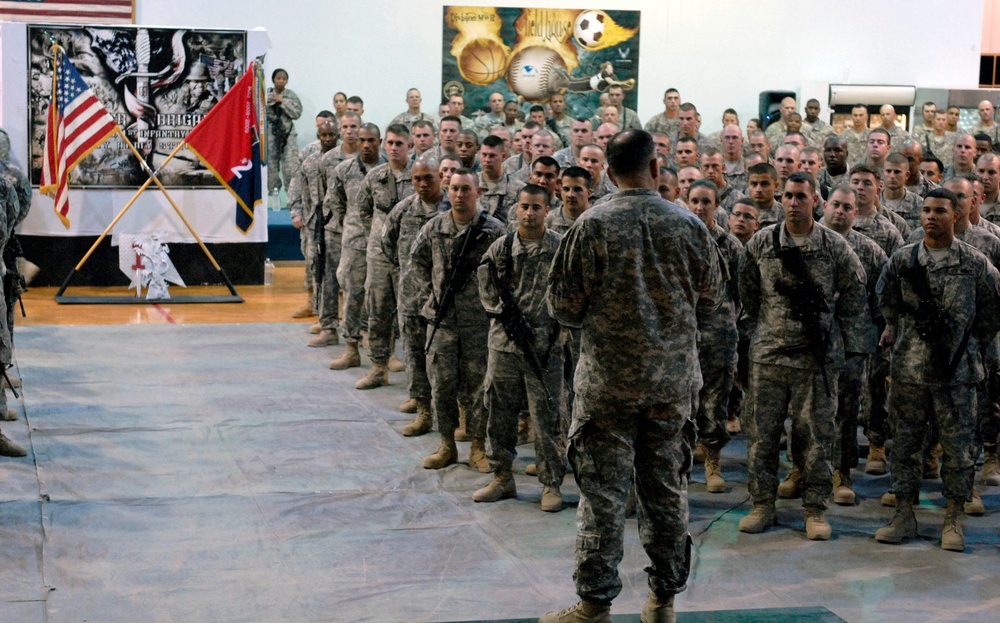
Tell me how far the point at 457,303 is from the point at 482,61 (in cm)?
1227

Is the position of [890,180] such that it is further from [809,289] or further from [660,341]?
[660,341]

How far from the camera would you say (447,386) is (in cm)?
707

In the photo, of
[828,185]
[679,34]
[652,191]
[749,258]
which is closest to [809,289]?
[749,258]

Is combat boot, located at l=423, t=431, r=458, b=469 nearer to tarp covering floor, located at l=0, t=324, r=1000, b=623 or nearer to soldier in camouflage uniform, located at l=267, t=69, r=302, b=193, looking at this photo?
tarp covering floor, located at l=0, t=324, r=1000, b=623

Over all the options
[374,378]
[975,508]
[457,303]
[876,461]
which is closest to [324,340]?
[374,378]

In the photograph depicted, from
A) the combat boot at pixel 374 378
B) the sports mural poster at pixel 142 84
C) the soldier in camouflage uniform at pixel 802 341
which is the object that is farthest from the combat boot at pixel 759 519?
the sports mural poster at pixel 142 84

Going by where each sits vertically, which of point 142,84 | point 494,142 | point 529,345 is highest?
point 142,84

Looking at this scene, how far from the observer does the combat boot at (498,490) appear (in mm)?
6637

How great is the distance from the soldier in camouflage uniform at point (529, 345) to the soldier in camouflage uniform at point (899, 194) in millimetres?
3272

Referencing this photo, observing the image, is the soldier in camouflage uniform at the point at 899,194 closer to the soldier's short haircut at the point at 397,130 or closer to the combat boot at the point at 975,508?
the combat boot at the point at 975,508

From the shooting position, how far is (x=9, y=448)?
7.18 meters

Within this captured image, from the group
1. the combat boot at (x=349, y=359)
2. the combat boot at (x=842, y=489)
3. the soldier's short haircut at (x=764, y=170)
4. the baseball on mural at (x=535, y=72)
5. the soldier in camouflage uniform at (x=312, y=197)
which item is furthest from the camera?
the baseball on mural at (x=535, y=72)

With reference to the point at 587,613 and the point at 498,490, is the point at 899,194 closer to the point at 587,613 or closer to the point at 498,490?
the point at 498,490

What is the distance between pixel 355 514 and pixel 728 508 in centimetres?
193
